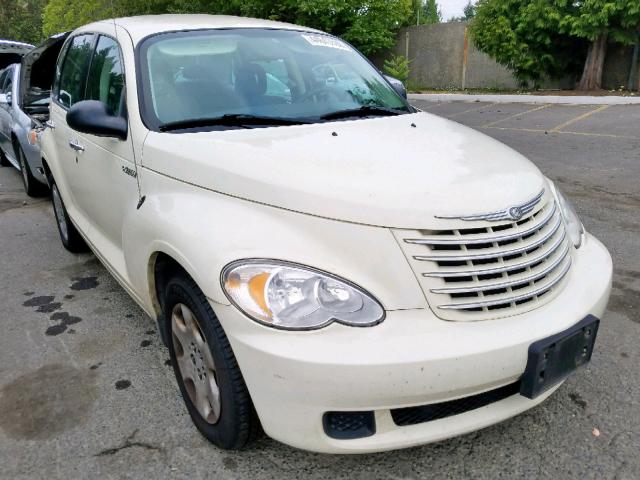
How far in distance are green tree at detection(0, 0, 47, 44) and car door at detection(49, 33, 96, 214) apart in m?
38.4

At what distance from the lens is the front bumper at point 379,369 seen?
5.74 ft

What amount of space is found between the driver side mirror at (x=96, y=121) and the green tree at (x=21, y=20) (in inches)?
1583

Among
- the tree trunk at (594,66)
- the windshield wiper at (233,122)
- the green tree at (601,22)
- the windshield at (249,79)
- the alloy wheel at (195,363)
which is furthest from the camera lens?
the tree trunk at (594,66)

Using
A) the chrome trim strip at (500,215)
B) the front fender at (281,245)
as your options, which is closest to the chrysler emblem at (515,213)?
the chrome trim strip at (500,215)

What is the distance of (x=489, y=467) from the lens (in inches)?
85.0

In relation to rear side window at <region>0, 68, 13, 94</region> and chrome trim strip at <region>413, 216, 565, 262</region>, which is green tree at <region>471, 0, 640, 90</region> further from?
chrome trim strip at <region>413, 216, 565, 262</region>

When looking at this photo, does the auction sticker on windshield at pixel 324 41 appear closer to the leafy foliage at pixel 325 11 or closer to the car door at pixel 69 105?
the car door at pixel 69 105

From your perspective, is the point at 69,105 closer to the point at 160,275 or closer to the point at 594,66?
the point at 160,275

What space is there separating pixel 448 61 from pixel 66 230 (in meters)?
17.0

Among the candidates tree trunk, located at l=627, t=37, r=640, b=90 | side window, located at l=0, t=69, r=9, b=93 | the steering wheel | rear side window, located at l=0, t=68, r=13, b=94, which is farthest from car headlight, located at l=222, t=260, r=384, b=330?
tree trunk, located at l=627, t=37, r=640, b=90

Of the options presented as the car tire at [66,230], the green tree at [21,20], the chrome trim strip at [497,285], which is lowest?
the car tire at [66,230]

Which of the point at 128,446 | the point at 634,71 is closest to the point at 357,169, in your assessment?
the point at 128,446

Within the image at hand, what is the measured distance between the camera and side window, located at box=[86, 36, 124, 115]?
3.01 m

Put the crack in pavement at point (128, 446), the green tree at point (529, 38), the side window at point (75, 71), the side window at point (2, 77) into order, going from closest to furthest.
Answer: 1. the crack in pavement at point (128, 446)
2. the side window at point (75, 71)
3. the side window at point (2, 77)
4. the green tree at point (529, 38)
